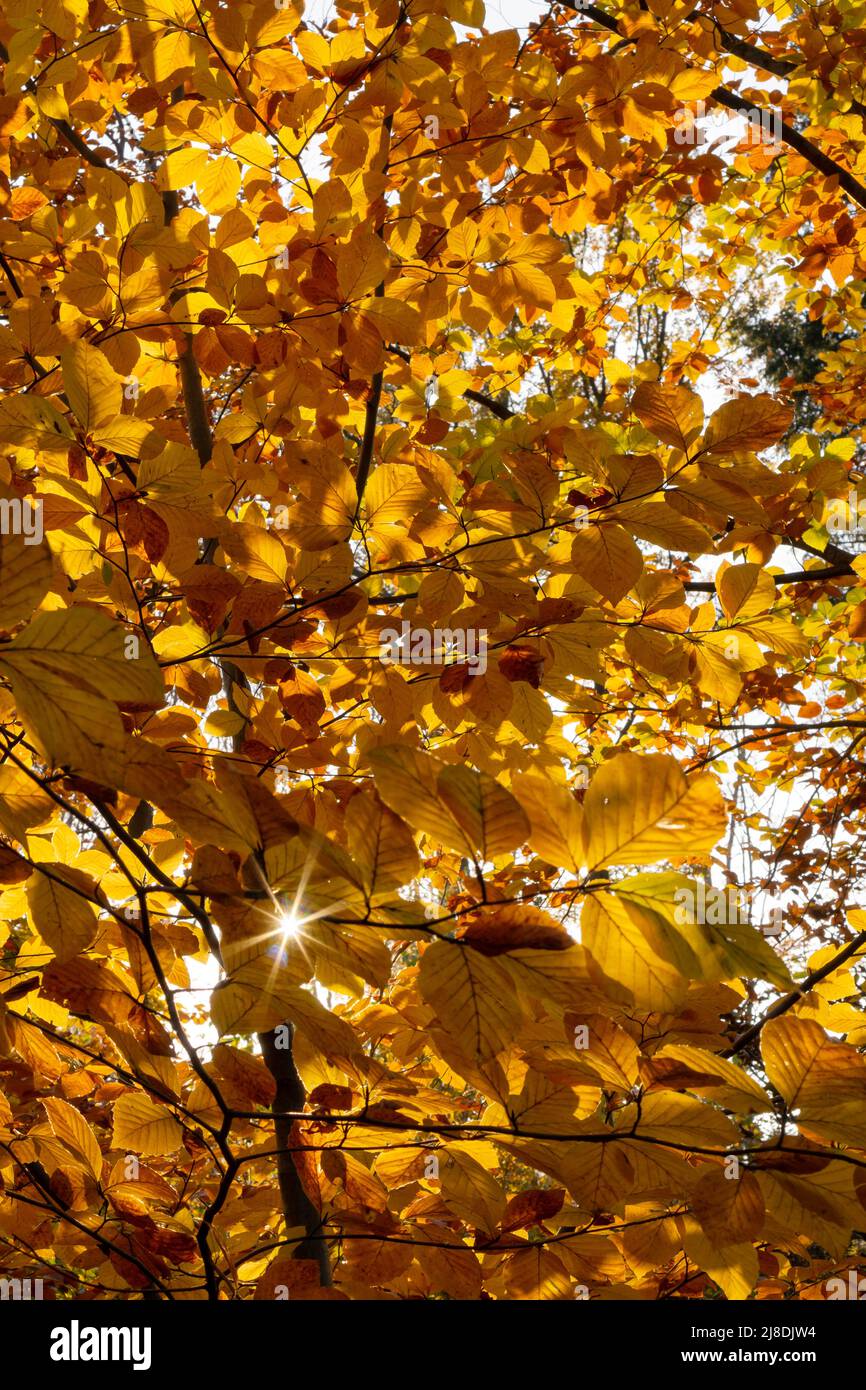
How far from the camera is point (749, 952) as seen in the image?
2.01 feet

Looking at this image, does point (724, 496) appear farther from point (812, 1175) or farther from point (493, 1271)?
point (493, 1271)

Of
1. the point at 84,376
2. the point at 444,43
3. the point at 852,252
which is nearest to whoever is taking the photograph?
the point at 84,376

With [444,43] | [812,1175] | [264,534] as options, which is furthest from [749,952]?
[444,43]

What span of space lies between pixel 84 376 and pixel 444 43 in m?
0.96

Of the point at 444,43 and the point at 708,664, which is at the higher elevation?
the point at 444,43

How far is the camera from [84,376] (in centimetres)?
107

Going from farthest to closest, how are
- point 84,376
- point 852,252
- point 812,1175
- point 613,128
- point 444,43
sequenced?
point 852,252
point 613,128
point 444,43
point 84,376
point 812,1175

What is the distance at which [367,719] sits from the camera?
1.77 metres

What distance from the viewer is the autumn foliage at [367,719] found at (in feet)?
2.17

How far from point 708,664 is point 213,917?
918 mm

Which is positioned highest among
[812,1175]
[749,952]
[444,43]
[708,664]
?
[444,43]

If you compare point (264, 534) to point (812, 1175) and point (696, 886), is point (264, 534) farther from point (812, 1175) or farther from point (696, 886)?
point (812, 1175)

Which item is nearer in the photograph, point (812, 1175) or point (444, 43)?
point (812, 1175)

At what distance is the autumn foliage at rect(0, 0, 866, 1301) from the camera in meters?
0.66
